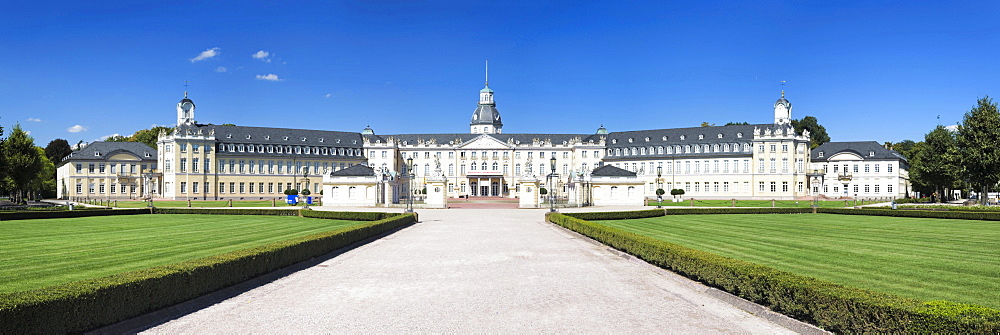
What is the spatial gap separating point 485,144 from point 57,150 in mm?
74846

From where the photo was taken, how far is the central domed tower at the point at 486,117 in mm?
112625

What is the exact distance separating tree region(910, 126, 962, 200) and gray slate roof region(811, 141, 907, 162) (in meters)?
12.9

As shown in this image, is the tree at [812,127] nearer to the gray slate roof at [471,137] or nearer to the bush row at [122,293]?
the gray slate roof at [471,137]

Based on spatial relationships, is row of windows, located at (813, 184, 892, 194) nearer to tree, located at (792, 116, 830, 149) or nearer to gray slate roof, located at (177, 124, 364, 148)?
tree, located at (792, 116, 830, 149)

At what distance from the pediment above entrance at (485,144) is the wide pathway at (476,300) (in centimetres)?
8460

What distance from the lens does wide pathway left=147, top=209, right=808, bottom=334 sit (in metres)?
9.36

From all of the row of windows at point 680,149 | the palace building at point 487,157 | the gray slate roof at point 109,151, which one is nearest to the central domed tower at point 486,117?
the palace building at point 487,157

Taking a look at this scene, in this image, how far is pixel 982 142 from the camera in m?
46.9

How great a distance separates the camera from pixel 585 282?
43.5 ft

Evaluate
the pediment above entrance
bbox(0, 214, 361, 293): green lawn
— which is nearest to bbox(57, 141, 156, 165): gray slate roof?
the pediment above entrance

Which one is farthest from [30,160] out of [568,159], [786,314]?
[568,159]

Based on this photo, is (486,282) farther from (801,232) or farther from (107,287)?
(801,232)

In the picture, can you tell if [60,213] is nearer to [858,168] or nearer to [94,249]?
[94,249]

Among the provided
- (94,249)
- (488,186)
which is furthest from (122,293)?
(488,186)
